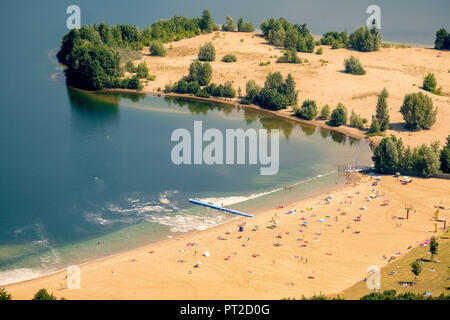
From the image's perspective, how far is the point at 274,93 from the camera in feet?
362

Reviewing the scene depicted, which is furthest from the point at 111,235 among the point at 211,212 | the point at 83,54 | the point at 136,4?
the point at 136,4

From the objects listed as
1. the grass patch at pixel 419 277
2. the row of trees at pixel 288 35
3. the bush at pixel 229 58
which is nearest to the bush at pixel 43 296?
the grass patch at pixel 419 277

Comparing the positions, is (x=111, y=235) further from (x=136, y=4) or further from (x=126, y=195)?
(x=136, y=4)

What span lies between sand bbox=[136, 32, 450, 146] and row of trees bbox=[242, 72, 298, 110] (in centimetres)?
240

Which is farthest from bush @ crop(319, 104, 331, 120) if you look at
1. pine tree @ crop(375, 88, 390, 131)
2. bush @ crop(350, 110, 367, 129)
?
pine tree @ crop(375, 88, 390, 131)

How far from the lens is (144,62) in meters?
125

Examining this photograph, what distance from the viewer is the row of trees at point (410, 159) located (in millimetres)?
79188

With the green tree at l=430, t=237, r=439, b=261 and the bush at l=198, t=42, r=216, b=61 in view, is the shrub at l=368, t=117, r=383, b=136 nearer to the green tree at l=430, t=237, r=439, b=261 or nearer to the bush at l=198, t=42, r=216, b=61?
the green tree at l=430, t=237, r=439, b=261

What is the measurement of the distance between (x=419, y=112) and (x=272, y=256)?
47205mm

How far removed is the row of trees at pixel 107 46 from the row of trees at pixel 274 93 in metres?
23.4

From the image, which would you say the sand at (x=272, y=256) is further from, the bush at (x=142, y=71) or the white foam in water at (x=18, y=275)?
the bush at (x=142, y=71)

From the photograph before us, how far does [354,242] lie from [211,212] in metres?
18.1

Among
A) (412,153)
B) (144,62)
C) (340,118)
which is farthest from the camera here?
(144,62)

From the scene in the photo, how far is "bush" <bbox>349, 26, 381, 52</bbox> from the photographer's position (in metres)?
137
